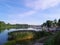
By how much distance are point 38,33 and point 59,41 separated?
1097 inches

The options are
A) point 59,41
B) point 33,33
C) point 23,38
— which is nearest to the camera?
point 59,41

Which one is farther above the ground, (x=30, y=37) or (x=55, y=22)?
(x=55, y=22)

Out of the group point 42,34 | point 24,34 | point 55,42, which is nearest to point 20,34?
point 24,34

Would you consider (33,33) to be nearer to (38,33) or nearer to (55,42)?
(38,33)

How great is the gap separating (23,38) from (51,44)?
76.8 ft

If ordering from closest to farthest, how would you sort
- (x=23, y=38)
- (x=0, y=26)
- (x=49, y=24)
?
(x=23, y=38) < (x=49, y=24) < (x=0, y=26)

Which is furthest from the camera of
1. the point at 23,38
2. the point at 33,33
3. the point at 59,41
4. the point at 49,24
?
the point at 49,24

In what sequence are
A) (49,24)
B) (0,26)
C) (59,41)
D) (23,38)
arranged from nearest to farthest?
(59,41)
(23,38)
(49,24)
(0,26)

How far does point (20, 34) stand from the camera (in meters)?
40.5

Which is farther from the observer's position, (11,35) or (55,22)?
(55,22)

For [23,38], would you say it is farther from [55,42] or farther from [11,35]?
[55,42]

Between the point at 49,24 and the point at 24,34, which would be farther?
the point at 49,24

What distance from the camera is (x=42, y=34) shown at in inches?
1827

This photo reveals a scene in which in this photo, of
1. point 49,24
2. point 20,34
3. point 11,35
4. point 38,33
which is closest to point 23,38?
point 20,34
